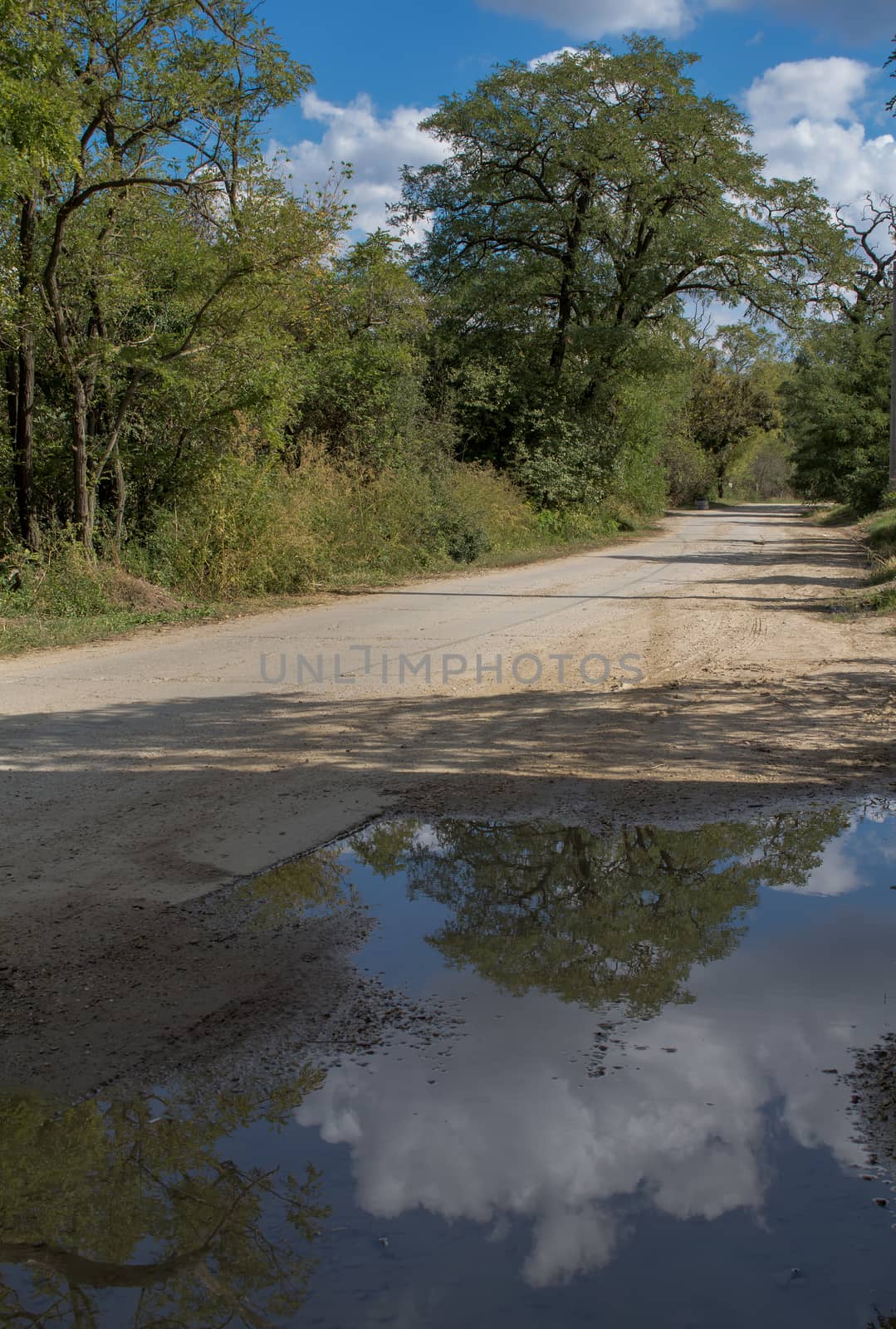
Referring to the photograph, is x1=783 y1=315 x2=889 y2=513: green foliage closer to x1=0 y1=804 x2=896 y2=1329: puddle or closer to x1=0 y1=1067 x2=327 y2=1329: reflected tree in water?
x1=0 y1=804 x2=896 y2=1329: puddle

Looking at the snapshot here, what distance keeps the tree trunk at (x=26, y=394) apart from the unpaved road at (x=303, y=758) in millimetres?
3760

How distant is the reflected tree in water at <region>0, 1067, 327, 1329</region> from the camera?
2.55 m

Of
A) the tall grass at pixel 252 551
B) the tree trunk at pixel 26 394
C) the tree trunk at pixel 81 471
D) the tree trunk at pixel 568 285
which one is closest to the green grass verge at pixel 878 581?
the tall grass at pixel 252 551

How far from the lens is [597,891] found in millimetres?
5145

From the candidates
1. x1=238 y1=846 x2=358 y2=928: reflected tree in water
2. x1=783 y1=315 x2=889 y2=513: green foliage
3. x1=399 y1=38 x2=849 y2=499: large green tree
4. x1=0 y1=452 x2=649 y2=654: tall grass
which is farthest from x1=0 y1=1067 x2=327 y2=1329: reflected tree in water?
x1=783 y1=315 x2=889 y2=513: green foliage

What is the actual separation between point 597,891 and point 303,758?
292cm

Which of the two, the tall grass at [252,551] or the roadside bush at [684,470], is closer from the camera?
the tall grass at [252,551]

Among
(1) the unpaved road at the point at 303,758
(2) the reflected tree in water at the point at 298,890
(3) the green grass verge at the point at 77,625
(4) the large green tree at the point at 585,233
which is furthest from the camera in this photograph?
(4) the large green tree at the point at 585,233

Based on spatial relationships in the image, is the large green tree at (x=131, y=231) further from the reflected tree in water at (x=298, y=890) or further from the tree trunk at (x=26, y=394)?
the reflected tree in water at (x=298, y=890)

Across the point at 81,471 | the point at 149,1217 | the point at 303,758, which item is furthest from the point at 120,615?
the point at 149,1217

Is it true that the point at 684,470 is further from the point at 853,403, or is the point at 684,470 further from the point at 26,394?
the point at 26,394

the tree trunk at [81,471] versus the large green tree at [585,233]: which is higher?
the large green tree at [585,233]

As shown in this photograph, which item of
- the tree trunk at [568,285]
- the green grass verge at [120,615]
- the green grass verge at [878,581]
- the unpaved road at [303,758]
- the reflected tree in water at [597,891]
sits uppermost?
the tree trunk at [568,285]

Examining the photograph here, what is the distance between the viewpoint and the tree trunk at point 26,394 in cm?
1511
